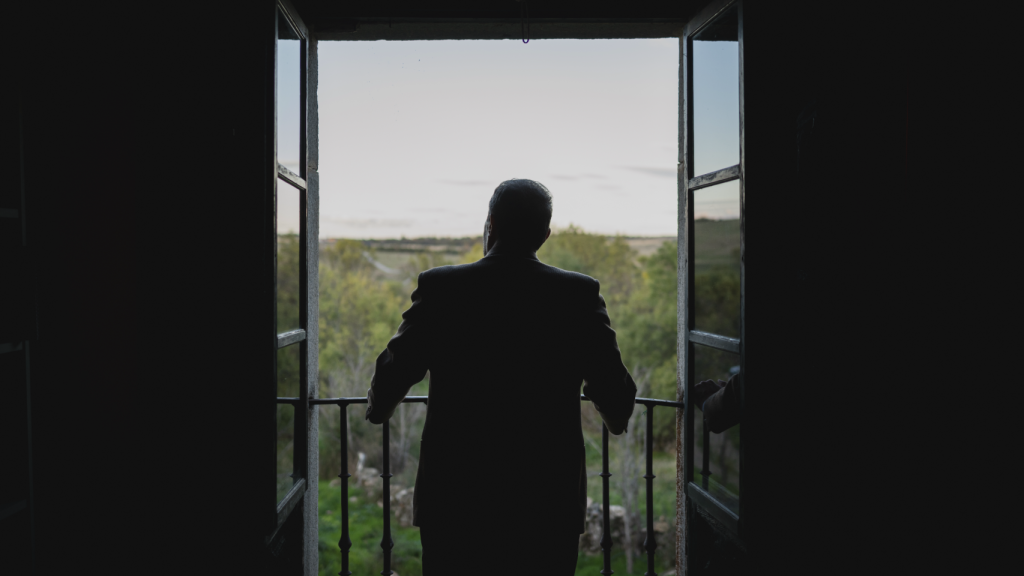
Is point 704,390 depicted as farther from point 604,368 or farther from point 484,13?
point 484,13

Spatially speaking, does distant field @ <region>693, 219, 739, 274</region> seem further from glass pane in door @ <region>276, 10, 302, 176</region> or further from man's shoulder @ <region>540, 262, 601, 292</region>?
glass pane in door @ <region>276, 10, 302, 176</region>

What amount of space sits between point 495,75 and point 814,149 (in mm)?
21997

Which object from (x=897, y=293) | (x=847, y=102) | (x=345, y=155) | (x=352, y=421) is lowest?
(x=352, y=421)

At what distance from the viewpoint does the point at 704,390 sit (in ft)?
6.10

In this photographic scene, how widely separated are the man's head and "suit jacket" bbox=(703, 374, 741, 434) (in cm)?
67

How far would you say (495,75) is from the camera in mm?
22219

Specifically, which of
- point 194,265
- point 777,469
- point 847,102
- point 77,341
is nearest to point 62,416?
point 77,341

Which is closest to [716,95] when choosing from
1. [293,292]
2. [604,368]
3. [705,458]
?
[604,368]

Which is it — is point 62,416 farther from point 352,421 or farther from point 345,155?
point 345,155

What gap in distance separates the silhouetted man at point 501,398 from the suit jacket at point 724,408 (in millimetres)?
393

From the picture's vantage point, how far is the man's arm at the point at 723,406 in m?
1.64

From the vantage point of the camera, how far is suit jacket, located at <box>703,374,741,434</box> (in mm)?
1640

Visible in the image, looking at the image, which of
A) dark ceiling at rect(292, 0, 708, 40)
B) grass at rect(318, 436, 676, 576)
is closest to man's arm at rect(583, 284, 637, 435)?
dark ceiling at rect(292, 0, 708, 40)

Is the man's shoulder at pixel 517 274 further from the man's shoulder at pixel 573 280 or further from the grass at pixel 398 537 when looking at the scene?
Result: the grass at pixel 398 537
